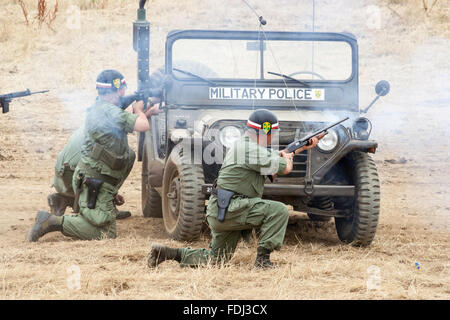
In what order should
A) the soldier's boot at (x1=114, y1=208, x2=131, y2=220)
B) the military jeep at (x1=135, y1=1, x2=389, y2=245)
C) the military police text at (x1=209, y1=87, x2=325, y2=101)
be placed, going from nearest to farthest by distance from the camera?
the military jeep at (x1=135, y1=1, x2=389, y2=245) < the military police text at (x1=209, y1=87, x2=325, y2=101) < the soldier's boot at (x1=114, y1=208, x2=131, y2=220)

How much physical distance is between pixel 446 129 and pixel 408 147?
2.95 feet

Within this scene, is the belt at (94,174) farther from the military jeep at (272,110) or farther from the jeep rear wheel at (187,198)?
the jeep rear wheel at (187,198)

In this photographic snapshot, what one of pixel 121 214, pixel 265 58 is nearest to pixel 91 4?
pixel 121 214

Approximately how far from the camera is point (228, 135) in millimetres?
6895

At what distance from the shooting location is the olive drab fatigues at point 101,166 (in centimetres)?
710

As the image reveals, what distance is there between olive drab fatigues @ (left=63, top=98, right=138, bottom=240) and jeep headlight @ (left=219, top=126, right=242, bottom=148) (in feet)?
2.63

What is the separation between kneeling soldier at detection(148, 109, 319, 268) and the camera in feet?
18.6

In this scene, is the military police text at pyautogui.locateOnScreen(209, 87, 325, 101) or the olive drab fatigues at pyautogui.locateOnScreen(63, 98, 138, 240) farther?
the military police text at pyautogui.locateOnScreen(209, 87, 325, 101)

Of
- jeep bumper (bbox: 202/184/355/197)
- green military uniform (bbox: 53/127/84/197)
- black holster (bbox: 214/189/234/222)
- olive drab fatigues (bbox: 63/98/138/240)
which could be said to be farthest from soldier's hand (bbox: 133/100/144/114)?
black holster (bbox: 214/189/234/222)

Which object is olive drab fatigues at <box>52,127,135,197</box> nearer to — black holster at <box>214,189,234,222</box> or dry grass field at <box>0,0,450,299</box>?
dry grass field at <box>0,0,450,299</box>

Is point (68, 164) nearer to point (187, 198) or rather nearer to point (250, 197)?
point (187, 198)

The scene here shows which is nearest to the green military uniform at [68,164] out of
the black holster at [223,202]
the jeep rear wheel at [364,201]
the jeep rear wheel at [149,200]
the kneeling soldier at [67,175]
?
the kneeling soldier at [67,175]

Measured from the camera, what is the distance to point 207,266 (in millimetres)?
5711
